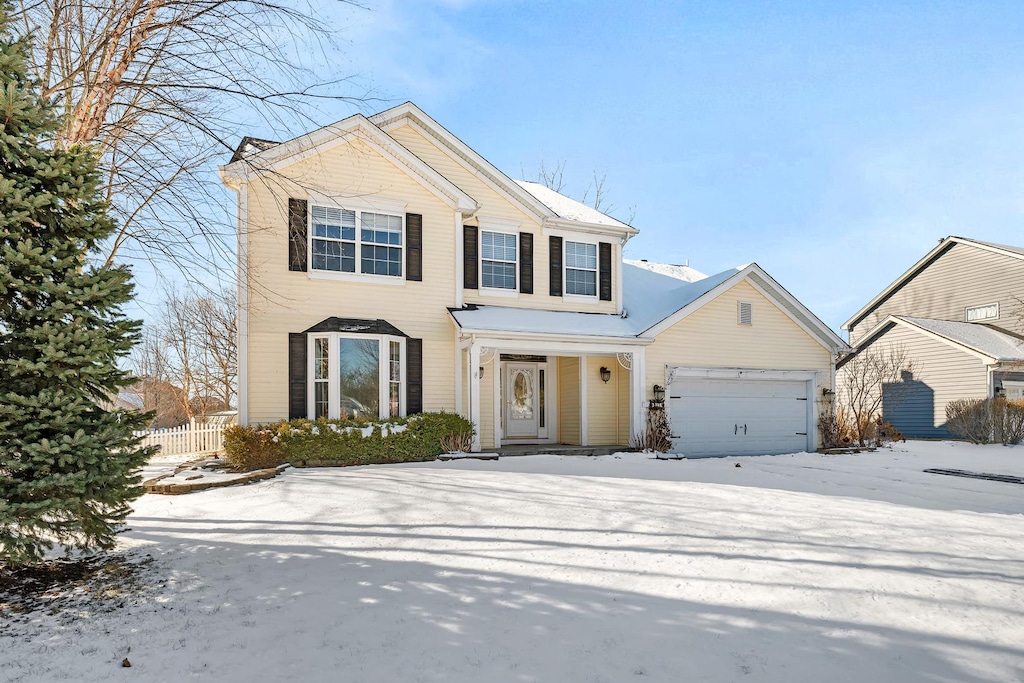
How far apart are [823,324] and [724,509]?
37.8 feet

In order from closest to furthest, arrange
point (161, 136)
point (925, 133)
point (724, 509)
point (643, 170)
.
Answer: point (724, 509) < point (161, 136) < point (925, 133) < point (643, 170)

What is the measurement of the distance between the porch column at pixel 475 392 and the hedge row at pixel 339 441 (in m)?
0.67

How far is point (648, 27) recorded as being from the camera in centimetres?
1154

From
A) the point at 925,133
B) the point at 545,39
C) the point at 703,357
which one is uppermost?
the point at 925,133

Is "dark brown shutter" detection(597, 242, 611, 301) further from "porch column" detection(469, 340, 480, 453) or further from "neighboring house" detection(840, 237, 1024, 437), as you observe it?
"neighboring house" detection(840, 237, 1024, 437)

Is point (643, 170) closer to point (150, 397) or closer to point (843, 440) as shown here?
point (843, 440)

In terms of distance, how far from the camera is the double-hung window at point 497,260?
1472 cm

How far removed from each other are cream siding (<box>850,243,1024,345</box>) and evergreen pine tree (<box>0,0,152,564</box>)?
3004 centimetres

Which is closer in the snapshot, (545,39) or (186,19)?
(186,19)

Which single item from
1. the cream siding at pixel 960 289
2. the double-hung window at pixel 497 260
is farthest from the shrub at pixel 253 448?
the cream siding at pixel 960 289

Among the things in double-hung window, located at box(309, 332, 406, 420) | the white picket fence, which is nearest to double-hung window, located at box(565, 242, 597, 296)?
double-hung window, located at box(309, 332, 406, 420)

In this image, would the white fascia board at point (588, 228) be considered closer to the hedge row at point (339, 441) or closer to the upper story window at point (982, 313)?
the hedge row at point (339, 441)

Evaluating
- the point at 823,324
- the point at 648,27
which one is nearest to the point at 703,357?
the point at 823,324

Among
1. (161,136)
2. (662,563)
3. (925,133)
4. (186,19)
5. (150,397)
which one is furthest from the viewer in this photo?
Result: (150,397)
